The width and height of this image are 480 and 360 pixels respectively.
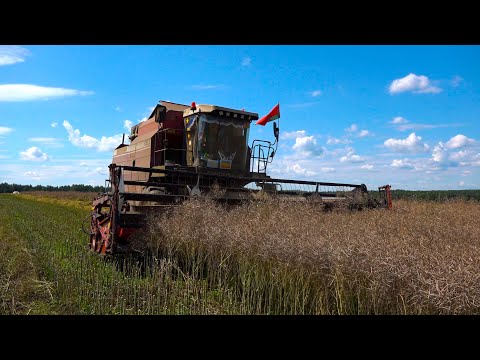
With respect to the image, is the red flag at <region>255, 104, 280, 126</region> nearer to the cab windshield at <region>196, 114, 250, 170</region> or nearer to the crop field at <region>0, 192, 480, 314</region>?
the cab windshield at <region>196, 114, 250, 170</region>

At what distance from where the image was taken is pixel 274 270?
14.1 ft

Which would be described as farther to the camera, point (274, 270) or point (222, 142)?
point (222, 142)

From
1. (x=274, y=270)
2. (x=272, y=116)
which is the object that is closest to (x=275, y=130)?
(x=272, y=116)

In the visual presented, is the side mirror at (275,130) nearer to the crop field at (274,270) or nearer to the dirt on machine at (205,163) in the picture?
the dirt on machine at (205,163)

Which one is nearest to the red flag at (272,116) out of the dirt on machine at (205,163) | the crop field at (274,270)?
the dirt on machine at (205,163)

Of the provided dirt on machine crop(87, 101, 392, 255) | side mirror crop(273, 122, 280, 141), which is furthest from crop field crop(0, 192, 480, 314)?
side mirror crop(273, 122, 280, 141)

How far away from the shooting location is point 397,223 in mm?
5336

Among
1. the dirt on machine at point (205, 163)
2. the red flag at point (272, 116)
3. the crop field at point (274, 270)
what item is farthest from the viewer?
the red flag at point (272, 116)

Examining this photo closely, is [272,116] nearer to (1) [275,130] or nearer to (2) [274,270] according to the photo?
(1) [275,130]

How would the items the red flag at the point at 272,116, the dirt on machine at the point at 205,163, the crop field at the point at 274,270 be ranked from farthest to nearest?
the red flag at the point at 272,116 < the dirt on machine at the point at 205,163 < the crop field at the point at 274,270

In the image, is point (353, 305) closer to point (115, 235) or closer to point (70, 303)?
point (70, 303)

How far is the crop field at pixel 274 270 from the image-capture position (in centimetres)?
308

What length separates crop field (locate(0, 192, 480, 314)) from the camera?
308 centimetres
